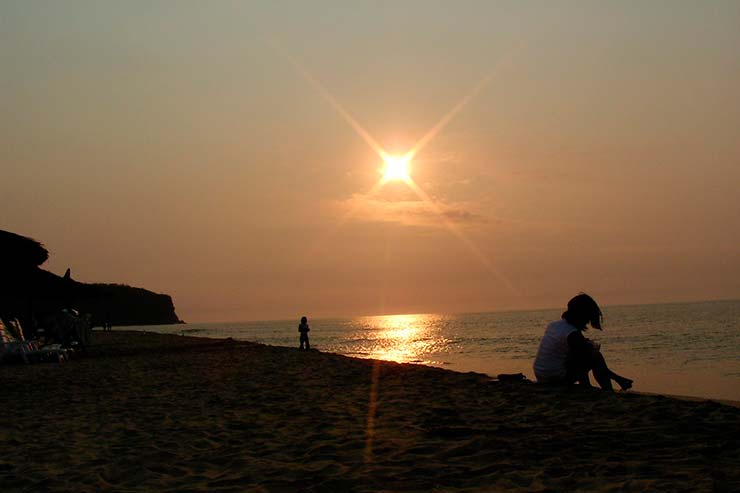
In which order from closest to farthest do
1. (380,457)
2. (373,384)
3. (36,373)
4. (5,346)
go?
(380,457)
(373,384)
(36,373)
(5,346)

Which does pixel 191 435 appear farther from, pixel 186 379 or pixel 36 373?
pixel 36 373

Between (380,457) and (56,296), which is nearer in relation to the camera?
(380,457)

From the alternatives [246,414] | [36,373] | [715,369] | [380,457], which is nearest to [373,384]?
[246,414]

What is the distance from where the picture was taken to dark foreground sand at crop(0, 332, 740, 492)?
4852 mm

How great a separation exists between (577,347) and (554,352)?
0.50 metres

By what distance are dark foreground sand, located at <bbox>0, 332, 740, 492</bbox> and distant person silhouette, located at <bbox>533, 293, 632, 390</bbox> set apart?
31cm

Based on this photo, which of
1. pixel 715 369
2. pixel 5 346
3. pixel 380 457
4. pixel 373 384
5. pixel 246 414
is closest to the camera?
pixel 380 457

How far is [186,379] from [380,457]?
870cm

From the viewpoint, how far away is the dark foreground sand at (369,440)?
4852mm

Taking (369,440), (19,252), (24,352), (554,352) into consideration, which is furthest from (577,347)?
(19,252)

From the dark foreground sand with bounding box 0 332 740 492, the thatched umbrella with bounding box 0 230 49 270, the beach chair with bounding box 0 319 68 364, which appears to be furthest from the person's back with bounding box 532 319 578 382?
the thatched umbrella with bounding box 0 230 49 270

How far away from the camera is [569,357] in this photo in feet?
29.0

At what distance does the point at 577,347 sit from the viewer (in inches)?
334

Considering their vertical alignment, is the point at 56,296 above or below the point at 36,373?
above
